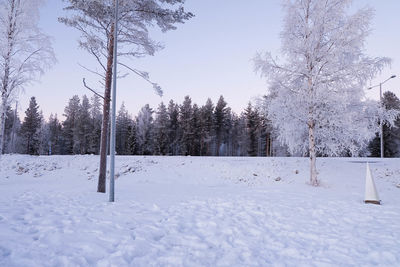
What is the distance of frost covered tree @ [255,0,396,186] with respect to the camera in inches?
410

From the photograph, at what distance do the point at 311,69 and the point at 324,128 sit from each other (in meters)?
3.27

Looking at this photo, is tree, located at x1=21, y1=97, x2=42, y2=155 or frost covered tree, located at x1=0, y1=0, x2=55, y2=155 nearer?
frost covered tree, located at x1=0, y1=0, x2=55, y2=155

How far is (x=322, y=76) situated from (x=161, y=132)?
30.1 m

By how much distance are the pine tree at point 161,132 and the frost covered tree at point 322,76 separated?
91.5ft

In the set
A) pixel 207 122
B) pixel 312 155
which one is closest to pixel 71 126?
pixel 207 122

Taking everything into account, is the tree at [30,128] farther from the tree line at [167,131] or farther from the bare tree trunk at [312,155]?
the bare tree trunk at [312,155]

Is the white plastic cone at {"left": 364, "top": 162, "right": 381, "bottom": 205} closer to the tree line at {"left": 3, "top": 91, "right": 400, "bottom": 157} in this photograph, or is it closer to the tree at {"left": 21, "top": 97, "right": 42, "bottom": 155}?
the tree line at {"left": 3, "top": 91, "right": 400, "bottom": 157}

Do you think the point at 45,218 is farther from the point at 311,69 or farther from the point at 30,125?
the point at 30,125

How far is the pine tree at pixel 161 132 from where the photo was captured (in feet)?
124

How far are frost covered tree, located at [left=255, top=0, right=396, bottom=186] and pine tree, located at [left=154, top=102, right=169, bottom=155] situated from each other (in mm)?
27884

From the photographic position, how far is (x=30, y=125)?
38219 mm

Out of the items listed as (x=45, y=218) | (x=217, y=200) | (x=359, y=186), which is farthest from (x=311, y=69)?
(x=45, y=218)

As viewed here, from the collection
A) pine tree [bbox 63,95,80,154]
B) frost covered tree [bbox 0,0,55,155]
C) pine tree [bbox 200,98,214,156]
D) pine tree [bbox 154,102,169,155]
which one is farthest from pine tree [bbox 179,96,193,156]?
frost covered tree [bbox 0,0,55,155]

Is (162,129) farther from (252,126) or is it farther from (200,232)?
(200,232)
